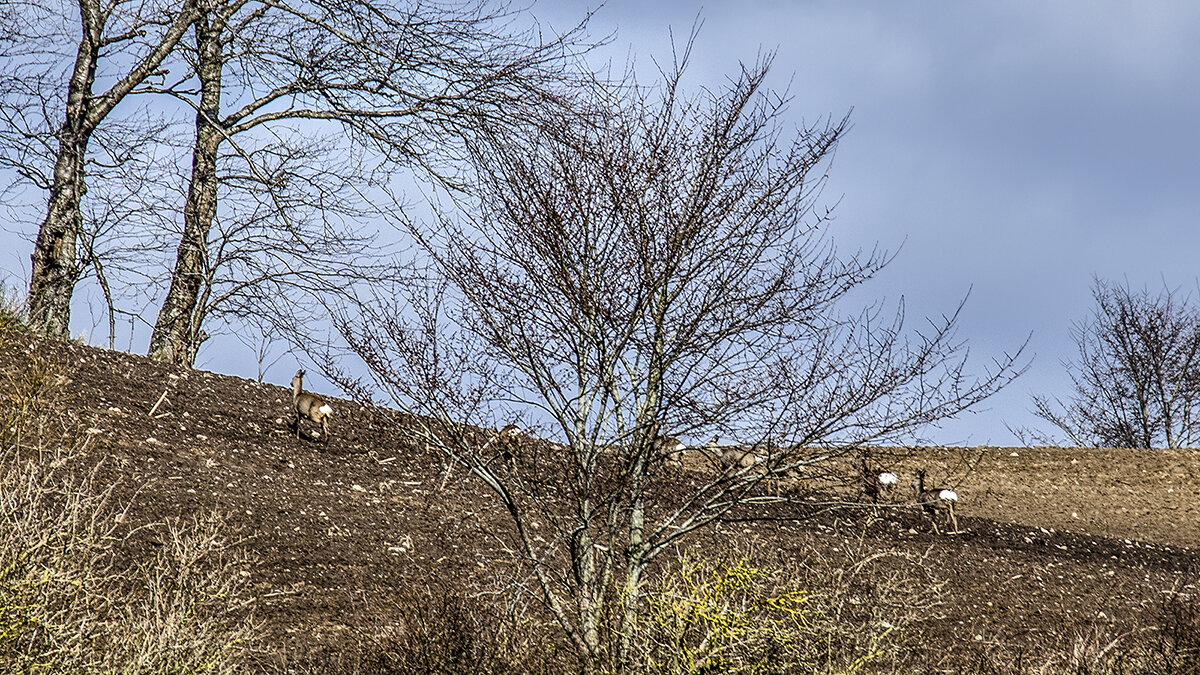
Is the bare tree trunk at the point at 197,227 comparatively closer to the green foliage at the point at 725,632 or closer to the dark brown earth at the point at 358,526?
the dark brown earth at the point at 358,526

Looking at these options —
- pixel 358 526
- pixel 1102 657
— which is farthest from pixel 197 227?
pixel 1102 657

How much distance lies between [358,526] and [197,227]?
7072 mm

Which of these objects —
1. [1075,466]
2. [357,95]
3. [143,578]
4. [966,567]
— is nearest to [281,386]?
[357,95]

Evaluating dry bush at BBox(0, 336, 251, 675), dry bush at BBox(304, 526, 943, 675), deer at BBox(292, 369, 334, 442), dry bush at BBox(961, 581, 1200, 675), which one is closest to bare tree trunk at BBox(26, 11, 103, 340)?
deer at BBox(292, 369, 334, 442)

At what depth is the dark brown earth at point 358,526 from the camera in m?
7.80

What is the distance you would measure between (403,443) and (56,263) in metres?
5.81

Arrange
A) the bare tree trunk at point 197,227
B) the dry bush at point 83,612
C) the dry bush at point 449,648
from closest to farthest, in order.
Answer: the dry bush at point 83,612, the dry bush at point 449,648, the bare tree trunk at point 197,227

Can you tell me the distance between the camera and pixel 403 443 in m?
11.6

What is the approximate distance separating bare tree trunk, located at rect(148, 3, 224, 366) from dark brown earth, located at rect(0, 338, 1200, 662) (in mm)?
1710

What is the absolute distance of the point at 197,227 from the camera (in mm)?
14242

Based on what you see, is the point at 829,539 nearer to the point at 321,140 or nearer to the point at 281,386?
the point at 281,386

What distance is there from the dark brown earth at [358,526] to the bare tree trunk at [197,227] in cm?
171

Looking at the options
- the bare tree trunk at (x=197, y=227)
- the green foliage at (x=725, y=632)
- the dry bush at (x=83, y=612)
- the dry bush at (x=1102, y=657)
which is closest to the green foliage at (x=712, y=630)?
the green foliage at (x=725, y=632)

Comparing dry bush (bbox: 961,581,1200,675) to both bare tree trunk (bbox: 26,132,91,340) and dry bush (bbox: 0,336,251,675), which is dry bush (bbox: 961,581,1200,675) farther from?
bare tree trunk (bbox: 26,132,91,340)
